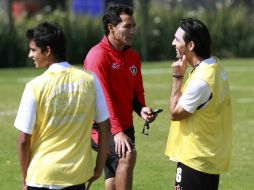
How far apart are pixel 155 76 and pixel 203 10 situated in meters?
11.7

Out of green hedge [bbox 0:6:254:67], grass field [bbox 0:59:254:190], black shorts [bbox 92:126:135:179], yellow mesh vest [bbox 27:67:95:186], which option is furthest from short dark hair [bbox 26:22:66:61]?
green hedge [bbox 0:6:254:67]

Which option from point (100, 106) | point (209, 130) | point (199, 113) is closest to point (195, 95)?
point (199, 113)

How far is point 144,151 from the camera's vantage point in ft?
43.1

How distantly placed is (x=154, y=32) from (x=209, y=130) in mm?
31090

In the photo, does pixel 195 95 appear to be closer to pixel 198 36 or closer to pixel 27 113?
pixel 198 36

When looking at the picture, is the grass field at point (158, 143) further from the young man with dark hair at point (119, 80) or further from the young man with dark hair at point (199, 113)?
the young man with dark hair at point (199, 113)

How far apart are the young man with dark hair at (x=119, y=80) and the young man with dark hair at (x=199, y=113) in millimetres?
1082

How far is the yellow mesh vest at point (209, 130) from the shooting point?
6633mm

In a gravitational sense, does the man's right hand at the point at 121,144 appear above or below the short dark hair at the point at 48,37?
below

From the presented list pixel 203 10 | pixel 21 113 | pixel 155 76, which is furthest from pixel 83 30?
pixel 21 113

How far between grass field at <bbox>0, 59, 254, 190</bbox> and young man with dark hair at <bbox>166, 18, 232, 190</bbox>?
3.58 m

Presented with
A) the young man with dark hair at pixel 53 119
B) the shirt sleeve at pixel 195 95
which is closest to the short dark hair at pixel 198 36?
the shirt sleeve at pixel 195 95

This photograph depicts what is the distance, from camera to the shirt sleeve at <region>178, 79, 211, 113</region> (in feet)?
21.5

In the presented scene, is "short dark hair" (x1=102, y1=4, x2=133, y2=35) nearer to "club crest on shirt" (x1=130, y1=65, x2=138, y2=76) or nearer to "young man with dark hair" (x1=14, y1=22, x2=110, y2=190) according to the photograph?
"club crest on shirt" (x1=130, y1=65, x2=138, y2=76)
